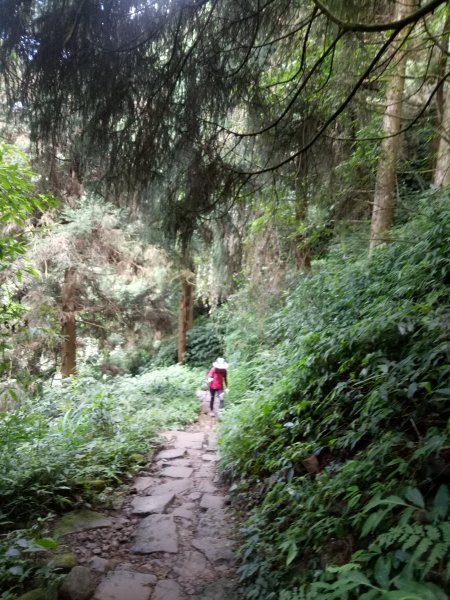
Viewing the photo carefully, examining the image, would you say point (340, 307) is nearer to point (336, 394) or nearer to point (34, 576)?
point (336, 394)

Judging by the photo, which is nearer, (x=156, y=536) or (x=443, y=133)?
(x=156, y=536)

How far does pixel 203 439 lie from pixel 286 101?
598 centimetres

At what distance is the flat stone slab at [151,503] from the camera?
437cm

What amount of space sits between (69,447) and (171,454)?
1837mm

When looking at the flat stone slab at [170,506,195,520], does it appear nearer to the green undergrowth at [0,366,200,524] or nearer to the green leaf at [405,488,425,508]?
the green undergrowth at [0,366,200,524]

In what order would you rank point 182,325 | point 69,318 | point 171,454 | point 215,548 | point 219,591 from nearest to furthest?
point 219,591
point 215,548
point 171,454
point 69,318
point 182,325

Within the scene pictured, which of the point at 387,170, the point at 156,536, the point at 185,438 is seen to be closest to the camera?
the point at 156,536

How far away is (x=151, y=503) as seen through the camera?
4566 millimetres

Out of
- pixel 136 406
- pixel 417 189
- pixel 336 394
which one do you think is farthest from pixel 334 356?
pixel 136 406

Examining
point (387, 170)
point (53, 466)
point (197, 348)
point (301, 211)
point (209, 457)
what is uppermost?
point (387, 170)

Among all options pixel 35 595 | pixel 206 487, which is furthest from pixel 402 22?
pixel 206 487

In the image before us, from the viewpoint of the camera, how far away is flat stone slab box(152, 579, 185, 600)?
2.97m

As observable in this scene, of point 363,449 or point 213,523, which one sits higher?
point 363,449

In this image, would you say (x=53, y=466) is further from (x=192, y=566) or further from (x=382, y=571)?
(x=382, y=571)
